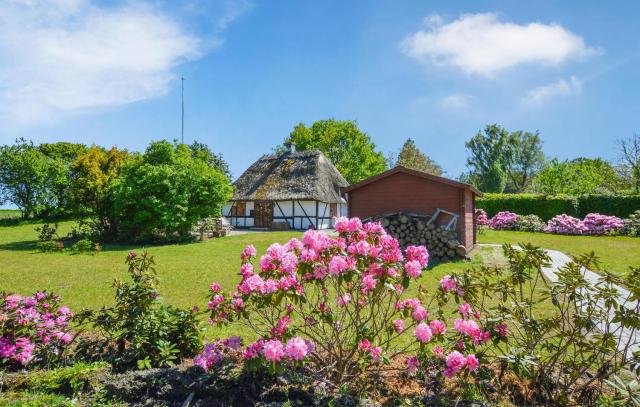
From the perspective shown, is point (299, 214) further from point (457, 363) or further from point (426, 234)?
point (457, 363)

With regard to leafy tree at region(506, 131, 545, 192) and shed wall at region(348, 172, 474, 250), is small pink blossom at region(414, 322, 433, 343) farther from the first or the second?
leafy tree at region(506, 131, 545, 192)

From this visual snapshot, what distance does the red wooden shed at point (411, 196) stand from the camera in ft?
35.5

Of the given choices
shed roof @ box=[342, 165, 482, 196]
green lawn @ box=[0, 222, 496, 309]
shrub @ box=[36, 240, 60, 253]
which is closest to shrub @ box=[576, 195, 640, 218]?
green lawn @ box=[0, 222, 496, 309]

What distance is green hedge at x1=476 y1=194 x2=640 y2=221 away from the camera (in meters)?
21.2

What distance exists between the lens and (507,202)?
80.2 ft

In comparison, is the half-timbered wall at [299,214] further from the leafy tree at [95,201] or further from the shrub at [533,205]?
the leafy tree at [95,201]

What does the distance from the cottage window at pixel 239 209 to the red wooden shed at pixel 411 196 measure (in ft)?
56.9

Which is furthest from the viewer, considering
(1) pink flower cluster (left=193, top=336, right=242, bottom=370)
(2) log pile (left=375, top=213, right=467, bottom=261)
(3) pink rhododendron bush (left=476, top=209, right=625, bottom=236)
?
(3) pink rhododendron bush (left=476, top=209, right=625, bottom=236)

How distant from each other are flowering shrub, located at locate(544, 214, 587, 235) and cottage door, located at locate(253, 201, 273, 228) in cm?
1780

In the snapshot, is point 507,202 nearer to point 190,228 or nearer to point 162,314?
point 190,228

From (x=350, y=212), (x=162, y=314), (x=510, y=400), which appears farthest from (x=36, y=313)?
(x=350, y=212)

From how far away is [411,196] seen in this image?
11.4 m

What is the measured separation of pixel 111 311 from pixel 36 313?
773 millimetres

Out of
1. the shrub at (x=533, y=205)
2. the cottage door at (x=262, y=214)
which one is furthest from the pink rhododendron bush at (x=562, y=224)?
the cottage door at (x=262, y=214)
